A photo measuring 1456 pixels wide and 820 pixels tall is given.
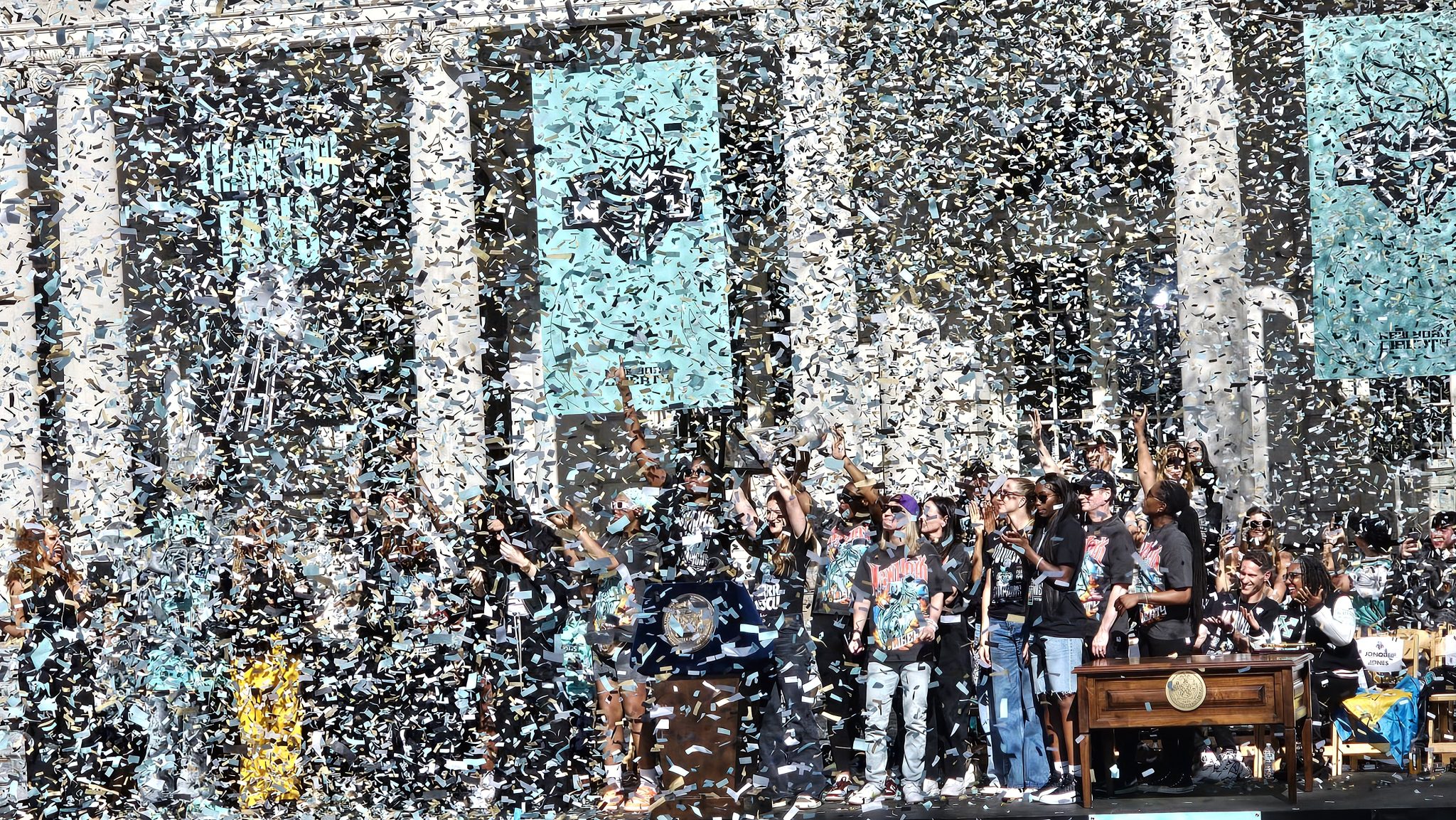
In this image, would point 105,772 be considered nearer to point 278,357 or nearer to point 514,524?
point 514,524

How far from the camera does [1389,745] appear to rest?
16.9 feet

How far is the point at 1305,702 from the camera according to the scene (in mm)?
4781

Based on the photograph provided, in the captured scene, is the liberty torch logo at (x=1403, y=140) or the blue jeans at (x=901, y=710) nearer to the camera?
the blue jeans at (x=901, y=710)

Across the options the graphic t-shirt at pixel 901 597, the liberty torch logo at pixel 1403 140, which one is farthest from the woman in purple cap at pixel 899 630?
the liberty torch logo at pixel 1403 140

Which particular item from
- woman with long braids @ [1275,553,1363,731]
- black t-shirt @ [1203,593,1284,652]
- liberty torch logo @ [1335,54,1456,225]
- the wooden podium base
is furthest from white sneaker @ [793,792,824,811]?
liberty torch logo @ [1335,54,1456,225]

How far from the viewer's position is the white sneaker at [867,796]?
4.91m

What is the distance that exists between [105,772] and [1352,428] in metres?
6.76

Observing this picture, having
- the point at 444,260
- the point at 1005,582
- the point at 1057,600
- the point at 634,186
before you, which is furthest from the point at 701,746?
the point at 444,260

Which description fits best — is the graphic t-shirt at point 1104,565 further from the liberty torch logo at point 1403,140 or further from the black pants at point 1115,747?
the liberty torch logo at point 1403,140

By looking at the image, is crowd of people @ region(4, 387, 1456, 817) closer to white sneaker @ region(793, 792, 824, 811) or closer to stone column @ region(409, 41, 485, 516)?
white sneaker @ region(793, 792, 824, 811)

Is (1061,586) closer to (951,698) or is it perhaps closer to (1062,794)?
(951,698)

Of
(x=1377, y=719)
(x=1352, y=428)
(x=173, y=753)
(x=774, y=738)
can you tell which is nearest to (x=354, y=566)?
(x=173, y=753)

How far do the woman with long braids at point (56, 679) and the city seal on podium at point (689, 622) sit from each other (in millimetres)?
2492

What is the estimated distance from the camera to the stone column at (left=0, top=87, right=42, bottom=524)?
23.6ft
